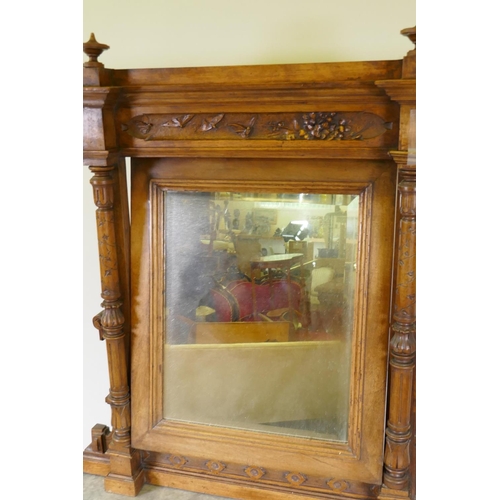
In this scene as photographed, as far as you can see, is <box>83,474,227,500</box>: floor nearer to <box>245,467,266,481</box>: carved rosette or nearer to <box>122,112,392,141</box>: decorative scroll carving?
<box>245,467,266,481</box>: carved rosette

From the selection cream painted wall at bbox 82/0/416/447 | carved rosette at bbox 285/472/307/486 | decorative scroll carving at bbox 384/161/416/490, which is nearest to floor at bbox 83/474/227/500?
carved rosette at bbox 285/472/307/486

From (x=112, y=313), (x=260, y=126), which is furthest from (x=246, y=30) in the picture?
(x=112, y=313)

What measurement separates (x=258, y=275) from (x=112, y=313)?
33 cm

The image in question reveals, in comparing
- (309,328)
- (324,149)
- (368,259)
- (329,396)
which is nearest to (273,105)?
(324,149)

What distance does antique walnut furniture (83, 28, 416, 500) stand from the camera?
92 centimetres

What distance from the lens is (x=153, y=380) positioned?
109 cm

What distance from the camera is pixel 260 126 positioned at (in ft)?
3.10

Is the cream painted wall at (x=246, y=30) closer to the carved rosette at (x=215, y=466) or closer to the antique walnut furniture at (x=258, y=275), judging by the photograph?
the antique walnut furniture at (x=258, y=275)

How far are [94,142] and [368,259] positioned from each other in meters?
0.59

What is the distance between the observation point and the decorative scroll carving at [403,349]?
0.88 metres

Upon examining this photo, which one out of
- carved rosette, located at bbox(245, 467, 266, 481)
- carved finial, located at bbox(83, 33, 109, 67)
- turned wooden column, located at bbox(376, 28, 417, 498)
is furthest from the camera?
carved rosette, located at bbox(245, 467, 266, 481)

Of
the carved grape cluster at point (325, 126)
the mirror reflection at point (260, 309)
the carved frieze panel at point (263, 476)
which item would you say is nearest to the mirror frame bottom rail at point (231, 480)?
the carved frieze panel at point (263, 476)

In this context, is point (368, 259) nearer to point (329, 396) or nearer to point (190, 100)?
point (329, 396)

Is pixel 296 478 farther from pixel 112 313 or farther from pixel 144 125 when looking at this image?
pixel 144 125
